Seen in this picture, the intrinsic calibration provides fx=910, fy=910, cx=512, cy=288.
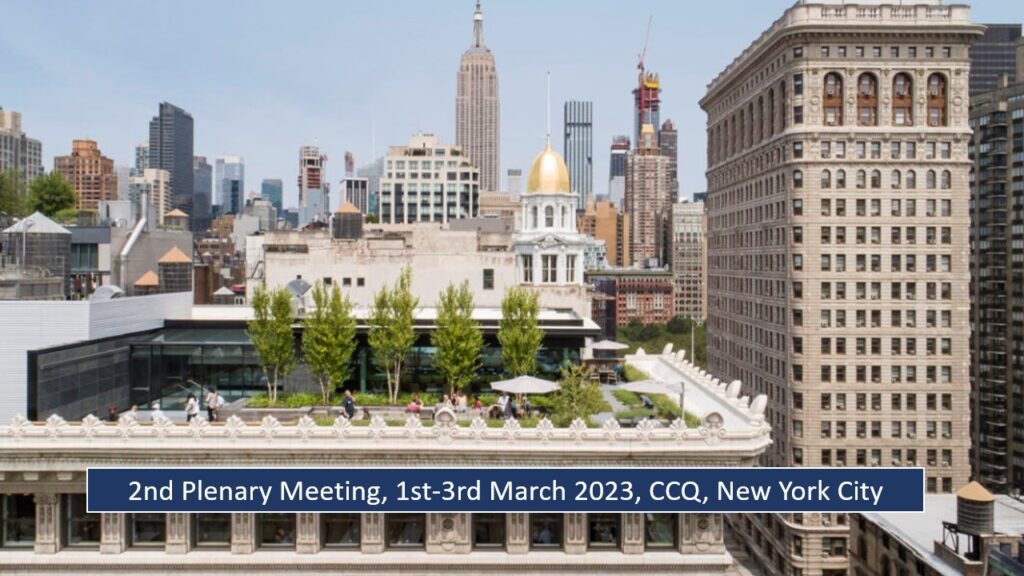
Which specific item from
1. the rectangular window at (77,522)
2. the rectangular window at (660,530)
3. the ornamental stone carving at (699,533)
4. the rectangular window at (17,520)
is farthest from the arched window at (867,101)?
the rectangular window at (17,520)

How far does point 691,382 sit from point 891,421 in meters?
48.6

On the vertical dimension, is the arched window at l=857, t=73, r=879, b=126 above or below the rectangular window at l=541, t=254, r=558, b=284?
above

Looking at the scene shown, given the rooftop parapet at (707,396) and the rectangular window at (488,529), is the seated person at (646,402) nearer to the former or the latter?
the rooftop parapet at (707,396)

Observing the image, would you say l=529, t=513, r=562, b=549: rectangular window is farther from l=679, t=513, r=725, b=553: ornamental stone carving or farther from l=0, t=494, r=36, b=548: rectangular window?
l=0, t=494, r=36, b=548: rectangular window

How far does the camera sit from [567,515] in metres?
37.6

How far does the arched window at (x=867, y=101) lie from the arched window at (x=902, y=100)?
1808mm

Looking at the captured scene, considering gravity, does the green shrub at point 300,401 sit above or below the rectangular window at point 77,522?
above

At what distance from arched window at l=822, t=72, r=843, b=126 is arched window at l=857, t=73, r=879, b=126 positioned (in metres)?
1.78

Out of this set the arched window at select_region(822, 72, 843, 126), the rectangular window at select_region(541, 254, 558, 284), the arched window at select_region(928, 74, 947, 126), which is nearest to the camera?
the arched window at select_region(928, 74, 947, 126)

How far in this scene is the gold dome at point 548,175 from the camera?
95500mm

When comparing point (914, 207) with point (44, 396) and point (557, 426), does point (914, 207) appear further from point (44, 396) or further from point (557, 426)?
point (44, 396)

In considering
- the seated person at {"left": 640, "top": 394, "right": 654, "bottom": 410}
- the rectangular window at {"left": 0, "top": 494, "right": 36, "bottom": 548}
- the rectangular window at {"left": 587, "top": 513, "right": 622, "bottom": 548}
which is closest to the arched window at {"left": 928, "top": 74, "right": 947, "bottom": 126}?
the seated person at {"left": 640, "top": 394, "right": 654, "bottom": 410}

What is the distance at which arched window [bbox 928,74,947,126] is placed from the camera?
295ft

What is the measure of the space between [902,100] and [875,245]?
1469 centimetres
